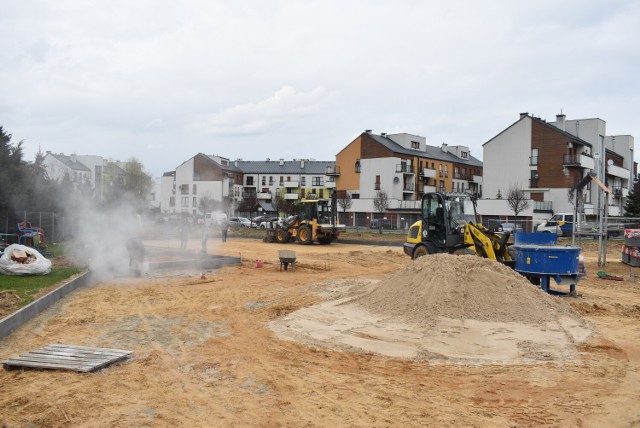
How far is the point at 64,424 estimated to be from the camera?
519 centimetres

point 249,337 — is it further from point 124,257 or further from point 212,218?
point 212,218

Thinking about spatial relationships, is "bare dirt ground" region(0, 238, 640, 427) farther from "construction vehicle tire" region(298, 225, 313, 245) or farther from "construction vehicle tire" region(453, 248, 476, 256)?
"construction vehicle tire" region(298, 225, 313, 245)

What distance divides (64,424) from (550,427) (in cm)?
461

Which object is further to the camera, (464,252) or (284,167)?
(284,167)

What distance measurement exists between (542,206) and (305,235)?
A: 28005 millimetres

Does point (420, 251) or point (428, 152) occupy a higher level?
point (428, 152)

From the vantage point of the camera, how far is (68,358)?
7203 mm

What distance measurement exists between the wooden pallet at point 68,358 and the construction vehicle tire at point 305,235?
24.5 metres

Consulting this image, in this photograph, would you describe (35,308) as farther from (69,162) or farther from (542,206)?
(69,162)

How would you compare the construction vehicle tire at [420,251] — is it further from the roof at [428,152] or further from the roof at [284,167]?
the roof at [284,167]

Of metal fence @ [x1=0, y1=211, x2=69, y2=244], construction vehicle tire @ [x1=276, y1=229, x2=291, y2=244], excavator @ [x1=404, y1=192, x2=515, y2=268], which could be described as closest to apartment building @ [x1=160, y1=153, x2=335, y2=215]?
construction vehicle tire @ [x1=276, y1=229, x2=291, y2=244]

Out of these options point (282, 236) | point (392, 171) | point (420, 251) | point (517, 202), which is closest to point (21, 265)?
point (420, 251)

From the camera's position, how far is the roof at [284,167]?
8550 cm

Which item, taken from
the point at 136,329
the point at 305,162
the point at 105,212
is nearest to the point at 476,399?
the point at 136,329
